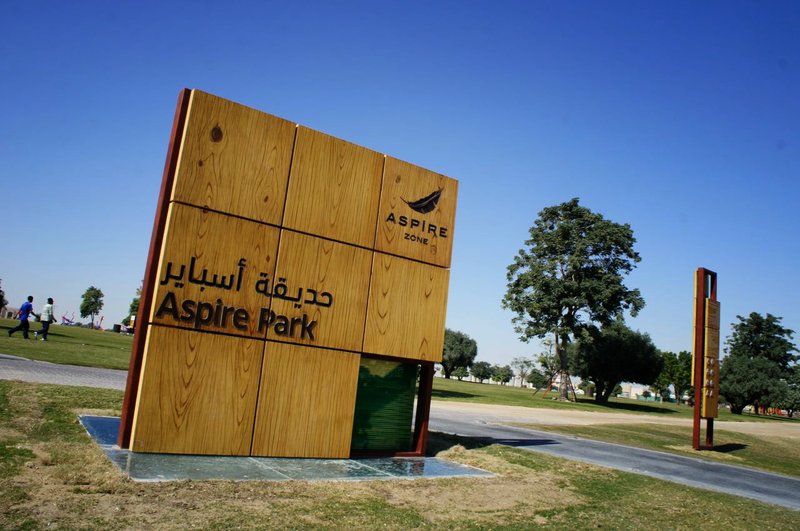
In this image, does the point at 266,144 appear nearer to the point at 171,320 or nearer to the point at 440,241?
the point at 171,320

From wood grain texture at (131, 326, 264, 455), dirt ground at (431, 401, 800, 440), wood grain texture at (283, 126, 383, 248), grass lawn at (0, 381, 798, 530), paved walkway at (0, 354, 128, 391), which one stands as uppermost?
wood grain texture at (283, 126, 383, 248)

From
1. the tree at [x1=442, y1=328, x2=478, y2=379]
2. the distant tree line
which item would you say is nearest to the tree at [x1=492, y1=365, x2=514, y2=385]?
Answer: the tree at [x1=442, y1=328, x2=478, y2=379]

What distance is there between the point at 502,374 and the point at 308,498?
120 metres

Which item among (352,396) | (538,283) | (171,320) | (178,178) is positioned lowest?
(352,396)

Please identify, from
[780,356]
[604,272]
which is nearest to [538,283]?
[604,272]

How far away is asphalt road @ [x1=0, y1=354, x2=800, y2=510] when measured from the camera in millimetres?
10734

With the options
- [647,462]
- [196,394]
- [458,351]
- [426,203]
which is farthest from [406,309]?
[458,351]

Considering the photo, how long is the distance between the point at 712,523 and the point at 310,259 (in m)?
6.49

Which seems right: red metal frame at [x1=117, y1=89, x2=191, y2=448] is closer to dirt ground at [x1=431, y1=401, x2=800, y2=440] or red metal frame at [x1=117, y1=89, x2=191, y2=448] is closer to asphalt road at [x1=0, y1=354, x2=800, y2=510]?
asphalt road at [x1=0, y1=354, x2=800, y2=510]

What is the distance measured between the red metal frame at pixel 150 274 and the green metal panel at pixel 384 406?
3450 mm

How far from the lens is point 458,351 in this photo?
297 feet

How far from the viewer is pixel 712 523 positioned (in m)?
7.11

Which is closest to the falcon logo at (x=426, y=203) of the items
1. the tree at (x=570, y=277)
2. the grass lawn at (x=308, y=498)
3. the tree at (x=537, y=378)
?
the grass lawn at (x=308, y=498)

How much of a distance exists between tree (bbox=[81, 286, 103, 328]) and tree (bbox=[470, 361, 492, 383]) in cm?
8820
